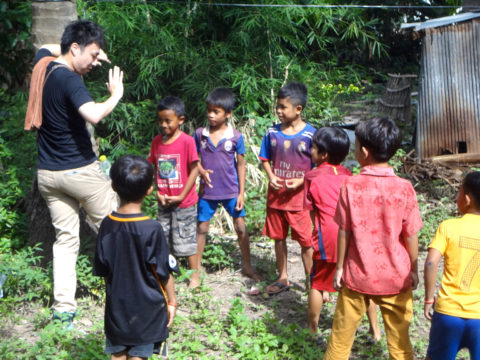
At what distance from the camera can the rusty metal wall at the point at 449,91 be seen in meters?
8.12

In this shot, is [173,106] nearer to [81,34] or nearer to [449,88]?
[81,34]

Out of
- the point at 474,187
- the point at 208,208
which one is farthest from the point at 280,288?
the point at 474,187

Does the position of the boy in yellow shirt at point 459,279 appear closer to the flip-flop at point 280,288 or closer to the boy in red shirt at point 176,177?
the flip-flop at point 280,288

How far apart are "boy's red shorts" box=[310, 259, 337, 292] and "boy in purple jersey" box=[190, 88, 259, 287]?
1.21 metres

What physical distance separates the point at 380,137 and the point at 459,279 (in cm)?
85

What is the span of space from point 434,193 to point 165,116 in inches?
159

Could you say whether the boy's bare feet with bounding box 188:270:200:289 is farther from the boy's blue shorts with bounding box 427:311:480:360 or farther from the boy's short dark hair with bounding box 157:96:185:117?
the boy's blue shorts with bounding box 427:311:480:360

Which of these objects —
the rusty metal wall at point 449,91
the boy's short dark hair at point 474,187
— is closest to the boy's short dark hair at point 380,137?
the boy's short dark hair at point 474,187

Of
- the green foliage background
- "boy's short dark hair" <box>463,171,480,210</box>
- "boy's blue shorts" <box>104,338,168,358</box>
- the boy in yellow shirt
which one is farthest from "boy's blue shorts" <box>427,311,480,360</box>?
the green foliage background

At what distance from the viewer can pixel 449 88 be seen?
8.23 meters

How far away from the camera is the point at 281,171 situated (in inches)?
186

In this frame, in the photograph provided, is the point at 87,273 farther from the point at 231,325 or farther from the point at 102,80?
the point at 102,80

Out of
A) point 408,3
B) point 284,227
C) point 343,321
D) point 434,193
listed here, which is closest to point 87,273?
point 284,227

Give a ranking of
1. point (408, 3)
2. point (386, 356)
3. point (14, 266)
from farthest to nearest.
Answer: point (408, 3) < point (14, 266) < point (386, 356)
